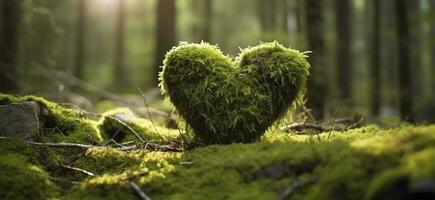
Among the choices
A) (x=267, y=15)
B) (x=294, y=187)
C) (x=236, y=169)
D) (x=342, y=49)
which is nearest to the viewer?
(x=294, y=187)

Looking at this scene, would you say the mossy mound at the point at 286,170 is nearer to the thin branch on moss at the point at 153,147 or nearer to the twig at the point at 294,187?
the twig at the point at 294,187

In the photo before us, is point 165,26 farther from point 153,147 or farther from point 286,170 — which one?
point 286,170

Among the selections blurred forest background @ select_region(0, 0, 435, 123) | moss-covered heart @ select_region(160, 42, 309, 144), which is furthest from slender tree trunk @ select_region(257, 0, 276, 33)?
moss-covered heart @ select_region(160, 42, 309, 144)

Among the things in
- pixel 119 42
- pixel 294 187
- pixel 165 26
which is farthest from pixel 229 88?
pixel 119 42

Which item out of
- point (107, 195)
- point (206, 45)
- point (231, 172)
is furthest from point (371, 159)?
point (206, 45)

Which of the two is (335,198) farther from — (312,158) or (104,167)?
(104,167)

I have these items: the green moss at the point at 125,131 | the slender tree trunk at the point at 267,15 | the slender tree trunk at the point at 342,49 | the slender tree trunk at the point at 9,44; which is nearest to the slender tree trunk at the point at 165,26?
the slender tree trunk at the point at 9,44
